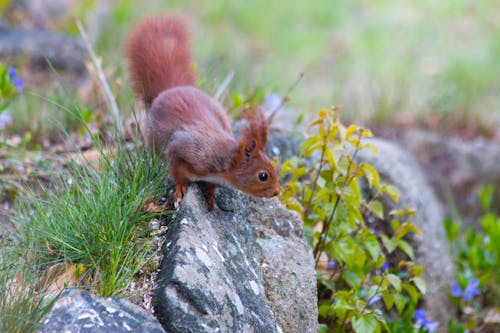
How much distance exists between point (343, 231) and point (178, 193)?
85 centimetres

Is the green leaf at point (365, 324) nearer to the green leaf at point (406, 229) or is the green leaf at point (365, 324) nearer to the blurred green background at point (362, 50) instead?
the green leaf at point (406, 229)

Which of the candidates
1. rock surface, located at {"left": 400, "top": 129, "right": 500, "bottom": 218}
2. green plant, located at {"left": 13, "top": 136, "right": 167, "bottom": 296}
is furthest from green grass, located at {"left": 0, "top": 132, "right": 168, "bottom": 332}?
rock surface, located at {"left": 400, "top": 129, "right": 500, "bottom": 218}

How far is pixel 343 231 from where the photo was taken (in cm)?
312

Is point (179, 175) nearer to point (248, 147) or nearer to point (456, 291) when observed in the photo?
point (248, 147)

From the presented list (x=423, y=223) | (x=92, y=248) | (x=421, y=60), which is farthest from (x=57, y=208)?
(x=421, y=60)

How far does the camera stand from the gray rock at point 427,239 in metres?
3.83

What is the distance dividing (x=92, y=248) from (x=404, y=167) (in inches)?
90.5

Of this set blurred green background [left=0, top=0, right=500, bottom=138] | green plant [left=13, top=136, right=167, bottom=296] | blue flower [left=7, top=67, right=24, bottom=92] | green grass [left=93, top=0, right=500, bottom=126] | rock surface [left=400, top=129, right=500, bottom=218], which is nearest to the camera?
green plant [left=13, top=136, right=167, bottom=296]

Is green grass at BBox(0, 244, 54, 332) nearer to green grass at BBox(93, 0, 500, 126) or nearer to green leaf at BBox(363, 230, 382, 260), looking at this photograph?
green leaf at BBox(363, 230, 382, 260)

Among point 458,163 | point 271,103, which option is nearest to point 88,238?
point 271,103

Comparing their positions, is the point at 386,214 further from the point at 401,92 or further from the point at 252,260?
the point at 401,92

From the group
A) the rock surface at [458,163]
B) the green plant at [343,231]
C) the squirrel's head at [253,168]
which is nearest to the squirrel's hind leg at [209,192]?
the squirrel's head at [253,168]

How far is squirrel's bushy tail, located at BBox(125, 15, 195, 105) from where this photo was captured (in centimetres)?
333

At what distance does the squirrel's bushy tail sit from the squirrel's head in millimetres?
748
